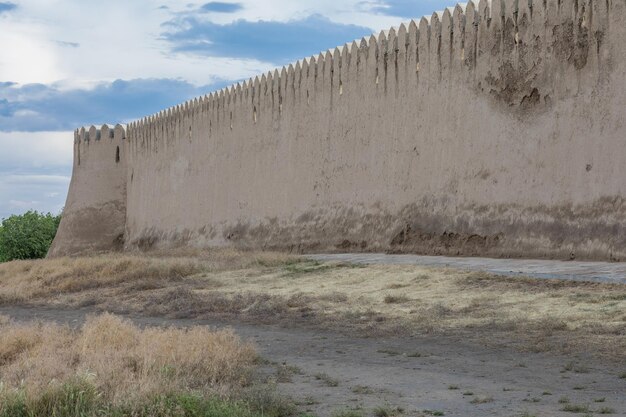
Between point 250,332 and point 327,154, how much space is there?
9.01 meters

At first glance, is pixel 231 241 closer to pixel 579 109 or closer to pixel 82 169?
pixel 82 169

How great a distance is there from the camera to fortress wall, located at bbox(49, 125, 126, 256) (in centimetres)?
3028

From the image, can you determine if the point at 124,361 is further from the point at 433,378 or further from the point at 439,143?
the point at 439,143

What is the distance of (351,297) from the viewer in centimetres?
1198

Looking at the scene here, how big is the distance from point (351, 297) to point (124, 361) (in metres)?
5.29

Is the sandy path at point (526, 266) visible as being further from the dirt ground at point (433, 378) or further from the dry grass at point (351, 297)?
the dirt ground at point (433, 378)

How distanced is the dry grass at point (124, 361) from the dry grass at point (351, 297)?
97.0 inches

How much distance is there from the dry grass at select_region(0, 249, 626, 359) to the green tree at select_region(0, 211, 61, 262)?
20109 mm

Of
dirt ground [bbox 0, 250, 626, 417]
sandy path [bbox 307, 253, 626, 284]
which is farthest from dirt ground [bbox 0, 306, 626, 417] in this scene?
sandy path [bbox 307, 253, 626, 284]

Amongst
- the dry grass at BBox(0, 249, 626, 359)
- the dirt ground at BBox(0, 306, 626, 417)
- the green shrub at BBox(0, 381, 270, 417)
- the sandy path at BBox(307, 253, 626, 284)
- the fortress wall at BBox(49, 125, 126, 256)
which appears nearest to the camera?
the green shrub at BBox(0, 381, 270, 417)

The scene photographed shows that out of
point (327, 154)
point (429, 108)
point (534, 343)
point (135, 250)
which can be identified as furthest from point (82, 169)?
point (534, 343)

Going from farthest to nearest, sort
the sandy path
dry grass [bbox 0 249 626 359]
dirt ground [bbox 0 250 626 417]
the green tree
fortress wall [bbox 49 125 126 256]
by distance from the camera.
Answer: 1. the green tree
2. fortress wall [bbox 49 125 126 256]
3. the sandy path
4. dry grass [bbox 0 249 626 359]
5. dirt ground [bbox 0 250 626 417]

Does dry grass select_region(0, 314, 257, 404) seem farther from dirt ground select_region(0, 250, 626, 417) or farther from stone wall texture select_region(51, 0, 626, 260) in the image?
stone wall texture select_region(51, 0, 626, 260)

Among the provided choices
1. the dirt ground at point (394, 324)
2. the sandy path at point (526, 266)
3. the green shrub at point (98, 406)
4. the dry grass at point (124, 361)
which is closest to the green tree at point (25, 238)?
the dirt ground at point (394, 324)
